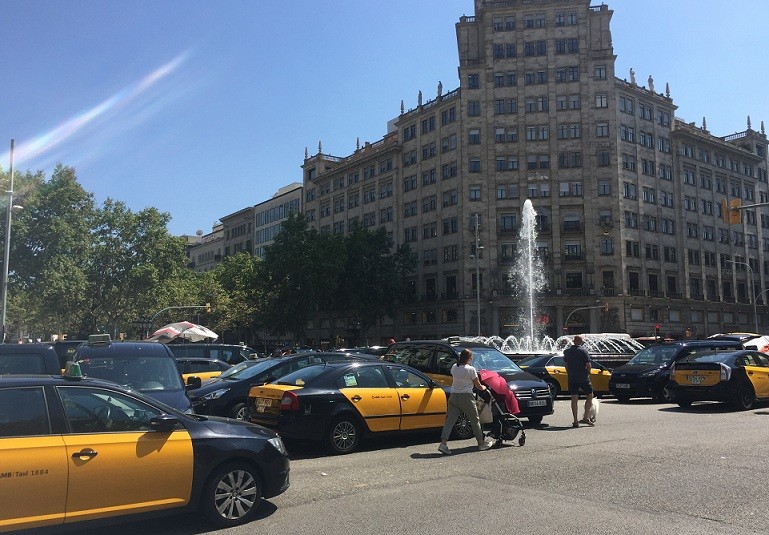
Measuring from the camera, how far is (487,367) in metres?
13.4

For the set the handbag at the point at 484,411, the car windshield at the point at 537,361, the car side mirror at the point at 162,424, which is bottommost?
the handbag at the point at 484,411

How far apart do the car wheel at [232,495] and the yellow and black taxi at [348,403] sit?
11.6 ft

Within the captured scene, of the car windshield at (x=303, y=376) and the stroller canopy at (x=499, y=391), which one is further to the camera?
the stroller canopy at (x=499, y=391)

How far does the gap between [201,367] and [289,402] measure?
7.83 m

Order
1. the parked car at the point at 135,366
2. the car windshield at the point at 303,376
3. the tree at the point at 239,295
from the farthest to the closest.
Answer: the tree at the point at 239,295, the car windshield at the point at 303,376, the parked car at the point at 135,366

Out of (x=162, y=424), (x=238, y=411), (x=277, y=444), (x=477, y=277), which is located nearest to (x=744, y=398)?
(x=238, y=411)

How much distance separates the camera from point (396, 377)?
11148 mm

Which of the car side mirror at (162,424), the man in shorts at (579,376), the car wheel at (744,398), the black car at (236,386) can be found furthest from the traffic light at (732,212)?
the car side mirror at (162,424)

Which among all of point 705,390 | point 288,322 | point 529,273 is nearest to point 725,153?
point 529,273

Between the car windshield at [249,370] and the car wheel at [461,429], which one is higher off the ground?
the car windshield at [249,370]

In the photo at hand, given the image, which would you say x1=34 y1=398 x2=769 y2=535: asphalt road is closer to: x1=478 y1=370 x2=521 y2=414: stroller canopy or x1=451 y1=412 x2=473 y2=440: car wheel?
x1=451 y1=412 x2=473 y2=440: car wheel

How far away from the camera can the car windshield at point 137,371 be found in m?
9.93

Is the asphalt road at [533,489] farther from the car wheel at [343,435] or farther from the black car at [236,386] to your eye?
the black car at [236,386]

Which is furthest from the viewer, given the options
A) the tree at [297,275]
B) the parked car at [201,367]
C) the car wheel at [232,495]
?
the tree at [297,275]
